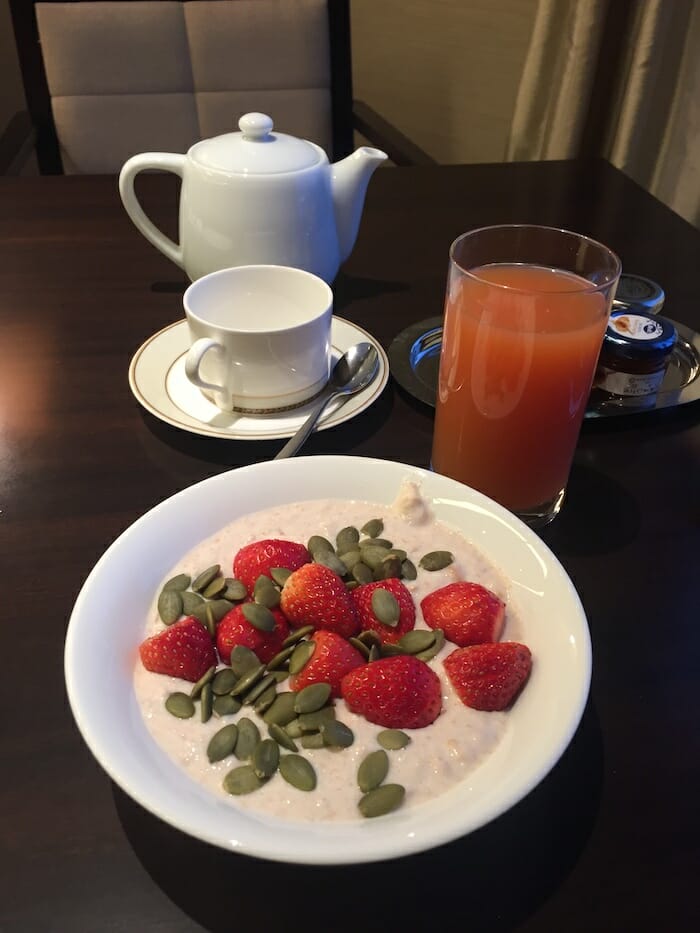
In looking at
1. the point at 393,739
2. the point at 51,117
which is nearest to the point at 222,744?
the point at 393,739

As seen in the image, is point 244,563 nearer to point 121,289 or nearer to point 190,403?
point 190,403

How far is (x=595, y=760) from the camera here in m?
0.58

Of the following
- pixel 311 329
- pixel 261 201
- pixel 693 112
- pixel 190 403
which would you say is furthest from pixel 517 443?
pixel 693 112

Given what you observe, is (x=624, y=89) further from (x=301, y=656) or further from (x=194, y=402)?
(x=301, y=656)

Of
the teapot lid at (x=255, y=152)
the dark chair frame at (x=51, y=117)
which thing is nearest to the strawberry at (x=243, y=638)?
the teapot lid at (x=255, y=152)

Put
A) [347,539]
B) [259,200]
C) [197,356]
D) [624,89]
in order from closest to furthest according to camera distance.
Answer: [347,539] < [197,356] < [259,200] < [624,89]

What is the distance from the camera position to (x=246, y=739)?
535 mm

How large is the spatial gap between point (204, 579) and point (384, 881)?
28 centimetres

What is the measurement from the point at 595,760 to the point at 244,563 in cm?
32

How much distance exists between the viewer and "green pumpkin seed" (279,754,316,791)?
51 cm

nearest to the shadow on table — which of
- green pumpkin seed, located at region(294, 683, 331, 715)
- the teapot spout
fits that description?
green pumpkin seed, located at region(294, 683, 331, 715)

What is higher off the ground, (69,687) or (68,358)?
(69,687)

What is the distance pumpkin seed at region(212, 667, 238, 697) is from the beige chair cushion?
5.36 ft

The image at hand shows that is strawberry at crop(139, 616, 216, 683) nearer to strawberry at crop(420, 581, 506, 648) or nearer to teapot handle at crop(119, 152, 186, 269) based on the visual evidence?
strawberry at crop(420, 581, 506, 648)
